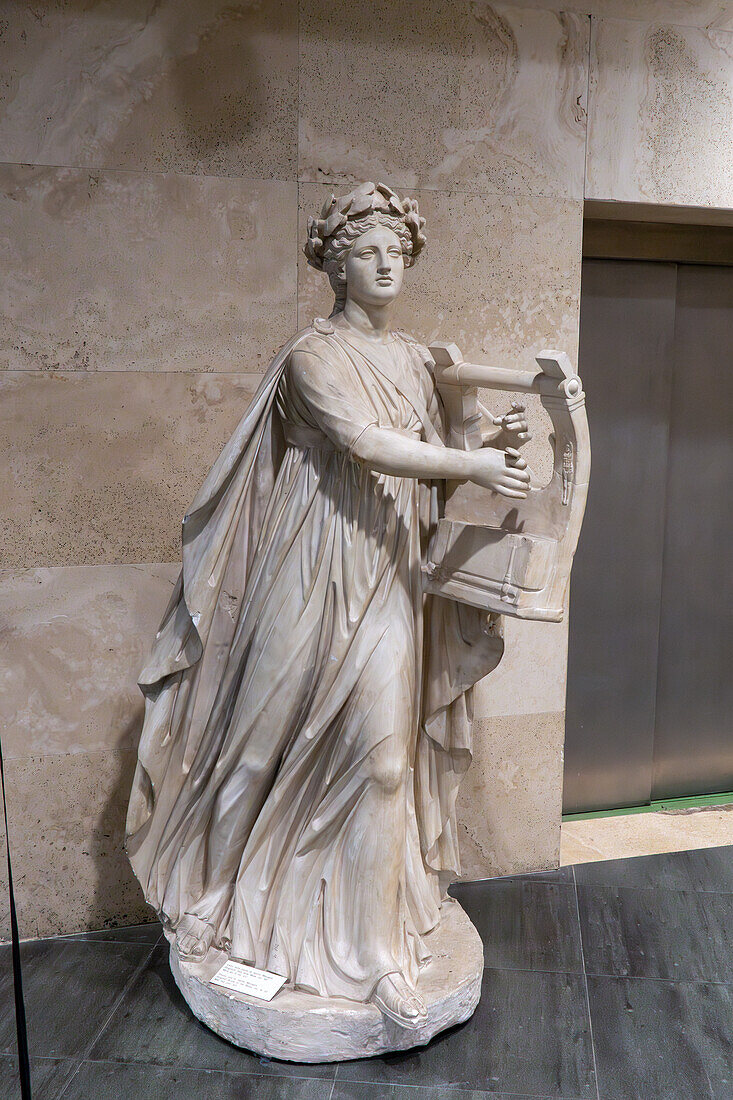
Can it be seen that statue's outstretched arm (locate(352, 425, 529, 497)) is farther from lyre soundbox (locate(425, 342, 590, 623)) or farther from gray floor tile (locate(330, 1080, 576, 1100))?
gray floor tile (locate(330, 1080, 576, 1100))

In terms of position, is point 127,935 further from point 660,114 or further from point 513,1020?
point 660,114

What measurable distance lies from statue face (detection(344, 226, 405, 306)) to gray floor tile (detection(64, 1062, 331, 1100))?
203 centimetres

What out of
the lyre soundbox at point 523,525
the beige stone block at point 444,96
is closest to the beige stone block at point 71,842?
the lyre soundbox at point 523,525

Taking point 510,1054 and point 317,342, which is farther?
point 510,1054

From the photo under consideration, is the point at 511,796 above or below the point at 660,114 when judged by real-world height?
below

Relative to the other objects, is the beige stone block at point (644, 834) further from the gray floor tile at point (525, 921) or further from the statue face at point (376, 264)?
the statue face at point (376, 264)

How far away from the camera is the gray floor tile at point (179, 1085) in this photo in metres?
2.52

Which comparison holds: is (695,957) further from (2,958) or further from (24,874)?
(2,958)

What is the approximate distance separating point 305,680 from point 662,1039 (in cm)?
139

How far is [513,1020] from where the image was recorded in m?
2.85

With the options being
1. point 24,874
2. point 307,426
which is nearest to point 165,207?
point 307,426

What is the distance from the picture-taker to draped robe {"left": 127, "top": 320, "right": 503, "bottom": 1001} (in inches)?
104

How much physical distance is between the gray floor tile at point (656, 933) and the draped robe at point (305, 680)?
0.75m

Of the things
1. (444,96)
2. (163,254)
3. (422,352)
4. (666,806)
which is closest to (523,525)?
(422,352)
